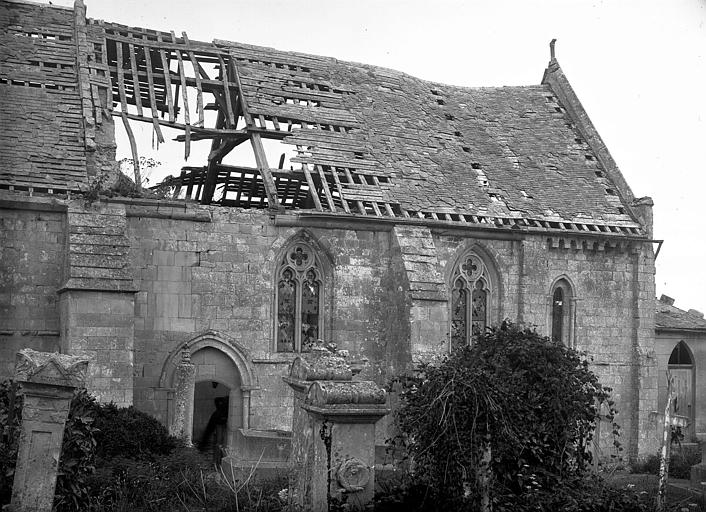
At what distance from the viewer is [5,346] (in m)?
17.0

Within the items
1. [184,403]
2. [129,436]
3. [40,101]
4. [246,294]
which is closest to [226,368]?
[246,294]

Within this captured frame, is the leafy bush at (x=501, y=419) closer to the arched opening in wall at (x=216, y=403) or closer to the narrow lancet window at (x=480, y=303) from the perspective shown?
the arched opening in wall at (x=216, y=403)

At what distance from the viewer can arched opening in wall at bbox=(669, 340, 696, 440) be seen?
89.6ft

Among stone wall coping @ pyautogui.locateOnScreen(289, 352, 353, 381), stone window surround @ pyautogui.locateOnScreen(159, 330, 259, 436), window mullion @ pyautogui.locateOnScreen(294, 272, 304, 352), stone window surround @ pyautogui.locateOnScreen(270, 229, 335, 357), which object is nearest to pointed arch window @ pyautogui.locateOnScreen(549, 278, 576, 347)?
stone window surround @ pyautogui.locateOnScreen(270, 229, 335, 357)

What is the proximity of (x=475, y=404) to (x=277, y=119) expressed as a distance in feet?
40.9

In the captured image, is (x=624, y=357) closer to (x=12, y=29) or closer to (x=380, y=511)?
(x=380, y=511)

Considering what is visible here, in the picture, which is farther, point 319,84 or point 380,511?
point 319,84

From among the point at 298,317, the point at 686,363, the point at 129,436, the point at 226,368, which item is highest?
the point at 298,317

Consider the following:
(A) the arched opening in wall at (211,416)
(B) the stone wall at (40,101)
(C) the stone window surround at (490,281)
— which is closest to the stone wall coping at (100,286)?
(B) the stone wall at (40,101)

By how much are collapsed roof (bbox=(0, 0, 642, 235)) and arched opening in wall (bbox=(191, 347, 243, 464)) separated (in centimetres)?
358

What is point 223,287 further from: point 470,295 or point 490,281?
point 490,281

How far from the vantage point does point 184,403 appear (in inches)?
687

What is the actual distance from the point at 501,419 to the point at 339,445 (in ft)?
6.47

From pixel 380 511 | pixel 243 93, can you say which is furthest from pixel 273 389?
pixel 380 511
